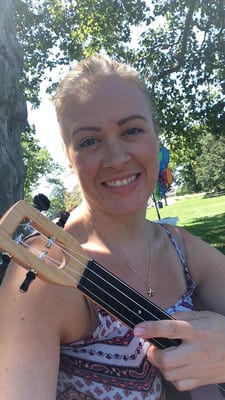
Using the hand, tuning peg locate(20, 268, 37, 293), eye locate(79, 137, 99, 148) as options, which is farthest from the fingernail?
eye locate(79, 137, 99, 148)

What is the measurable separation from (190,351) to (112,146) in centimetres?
68

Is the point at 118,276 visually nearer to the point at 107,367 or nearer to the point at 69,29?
the point at 107,367

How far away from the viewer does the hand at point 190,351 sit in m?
1.14

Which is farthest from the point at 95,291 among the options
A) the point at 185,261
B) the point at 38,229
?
the point at 185,261

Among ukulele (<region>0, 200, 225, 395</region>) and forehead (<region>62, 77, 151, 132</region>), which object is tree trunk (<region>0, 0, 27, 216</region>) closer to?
forehead (<region>62, 77, 151, 132</region>)

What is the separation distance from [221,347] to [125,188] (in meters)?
0.58

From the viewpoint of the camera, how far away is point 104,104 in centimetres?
143

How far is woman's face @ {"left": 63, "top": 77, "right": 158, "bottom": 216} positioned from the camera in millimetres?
1430

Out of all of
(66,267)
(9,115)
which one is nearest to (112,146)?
(66,267)

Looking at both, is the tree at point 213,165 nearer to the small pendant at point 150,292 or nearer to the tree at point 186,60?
the tree at point 186,60

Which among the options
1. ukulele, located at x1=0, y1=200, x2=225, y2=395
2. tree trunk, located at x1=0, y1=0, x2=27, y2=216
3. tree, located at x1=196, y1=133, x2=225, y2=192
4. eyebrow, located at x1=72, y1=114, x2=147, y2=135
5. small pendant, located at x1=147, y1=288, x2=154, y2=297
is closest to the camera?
ukulele, located at x1=0, y1=200, x2=225, y2=395

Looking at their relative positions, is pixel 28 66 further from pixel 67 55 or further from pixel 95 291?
pixel 95 291

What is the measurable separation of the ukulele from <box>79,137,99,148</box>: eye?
378 millimetres

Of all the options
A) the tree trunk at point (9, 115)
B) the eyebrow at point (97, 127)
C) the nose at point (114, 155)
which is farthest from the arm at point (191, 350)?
the tree trunk at point (9, 115)
